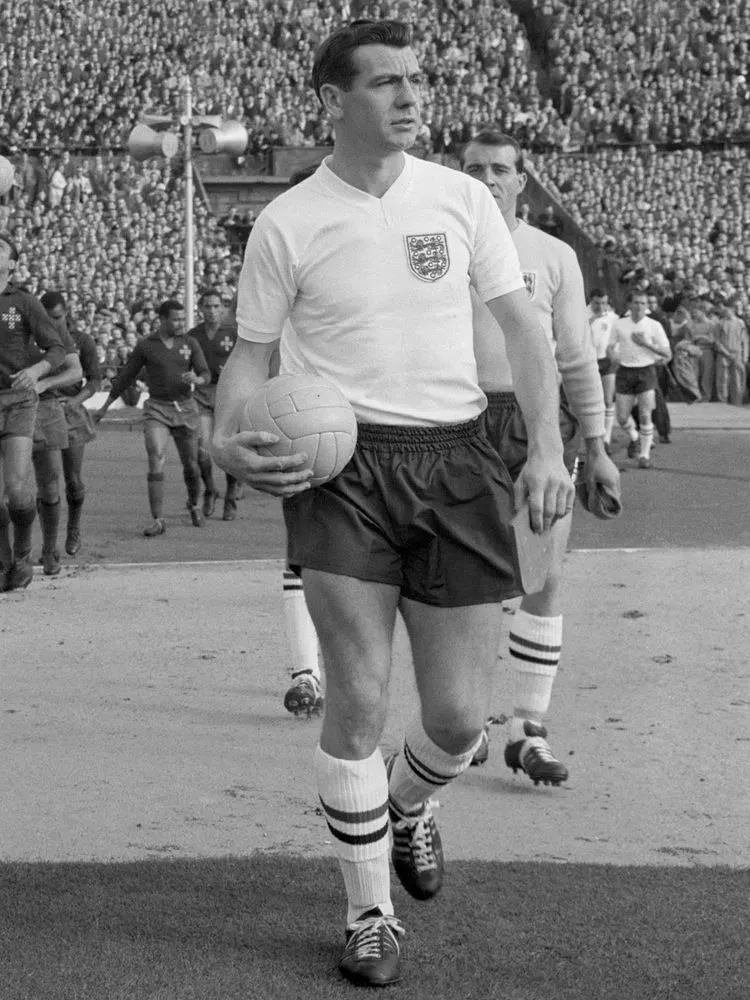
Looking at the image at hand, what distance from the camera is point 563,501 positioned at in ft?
13.1

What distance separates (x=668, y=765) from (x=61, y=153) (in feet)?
119

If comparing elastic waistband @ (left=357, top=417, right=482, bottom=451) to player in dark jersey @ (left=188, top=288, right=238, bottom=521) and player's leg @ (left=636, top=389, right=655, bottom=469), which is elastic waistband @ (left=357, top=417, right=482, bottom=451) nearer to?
player in dark jersey @ (left=188, top=288, right=238, bottom=521)

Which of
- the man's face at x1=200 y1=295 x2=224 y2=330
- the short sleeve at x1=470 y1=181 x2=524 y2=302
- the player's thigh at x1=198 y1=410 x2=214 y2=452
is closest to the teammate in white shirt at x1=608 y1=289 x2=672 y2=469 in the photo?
the man's face at x1=200 y1=295 x2=224 y2=330

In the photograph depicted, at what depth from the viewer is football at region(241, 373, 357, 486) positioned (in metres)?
3.78

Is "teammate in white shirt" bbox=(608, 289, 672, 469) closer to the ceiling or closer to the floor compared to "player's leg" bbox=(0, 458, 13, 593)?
closer to the floor

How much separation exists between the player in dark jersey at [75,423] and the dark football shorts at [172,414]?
0.64 metres

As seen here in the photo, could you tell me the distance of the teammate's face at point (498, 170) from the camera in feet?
19.0

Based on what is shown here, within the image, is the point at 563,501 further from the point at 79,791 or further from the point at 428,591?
the point at 79,791

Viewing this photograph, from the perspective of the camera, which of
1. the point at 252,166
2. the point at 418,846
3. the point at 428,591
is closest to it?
the point at 428,591

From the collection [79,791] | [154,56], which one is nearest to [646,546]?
[79,791]

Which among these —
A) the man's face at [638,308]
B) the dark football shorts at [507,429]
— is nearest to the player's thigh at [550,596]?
the dark football shorts at [507,429]

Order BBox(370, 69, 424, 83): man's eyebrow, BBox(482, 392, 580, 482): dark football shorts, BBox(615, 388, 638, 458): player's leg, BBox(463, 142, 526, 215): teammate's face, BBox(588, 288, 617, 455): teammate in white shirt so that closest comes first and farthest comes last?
BBox(370, 69, 424, 83): man's eyebrow → BBox(482, 392, 580, 482): dark football shorts → BBox(463, 142, 526, 215): teammate's face → BBox(615, 388, 638, 458): player's leg → BBox(588, 288, 617, 455): teammate in white shirt

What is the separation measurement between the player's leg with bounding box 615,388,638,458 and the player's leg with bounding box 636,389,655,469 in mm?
220

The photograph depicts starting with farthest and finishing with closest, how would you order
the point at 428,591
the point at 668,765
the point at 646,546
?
the point at 646,546
the point at 668,765
the point at 428,591
